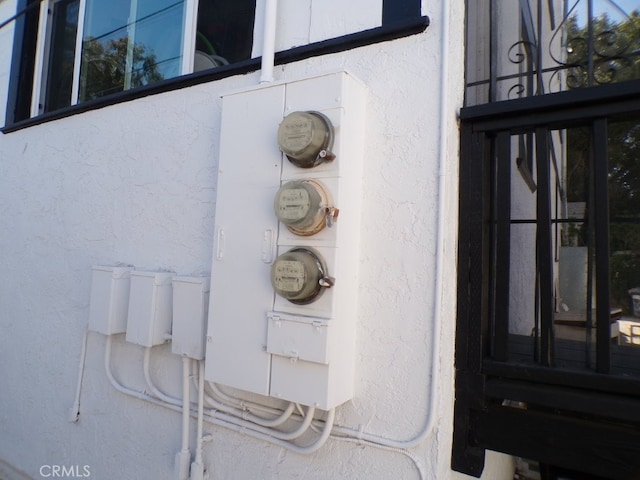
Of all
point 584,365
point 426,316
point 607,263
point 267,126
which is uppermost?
point 267,126

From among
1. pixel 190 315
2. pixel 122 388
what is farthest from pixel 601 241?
pixel 122 388

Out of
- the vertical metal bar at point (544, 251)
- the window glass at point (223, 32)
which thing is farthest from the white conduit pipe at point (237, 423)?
the window glass at point (223, 32)

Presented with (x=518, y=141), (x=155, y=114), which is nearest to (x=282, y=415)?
(x=155, y=114)

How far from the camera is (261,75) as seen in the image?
210cm

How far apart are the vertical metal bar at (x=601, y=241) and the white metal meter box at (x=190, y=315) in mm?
1680

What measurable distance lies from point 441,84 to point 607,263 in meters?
0.93

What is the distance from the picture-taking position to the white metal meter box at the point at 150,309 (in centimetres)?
228

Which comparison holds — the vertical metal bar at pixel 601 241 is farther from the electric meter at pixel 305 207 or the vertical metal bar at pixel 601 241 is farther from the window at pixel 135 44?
the electric meter at pixel 305 207

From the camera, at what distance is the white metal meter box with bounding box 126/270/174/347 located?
7.47 ft

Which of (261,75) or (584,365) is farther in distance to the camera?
(261,75)

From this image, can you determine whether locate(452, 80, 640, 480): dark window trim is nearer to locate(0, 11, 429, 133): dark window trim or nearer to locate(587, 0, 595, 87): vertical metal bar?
locate(587, 0, 595, 87): vertical metal bar

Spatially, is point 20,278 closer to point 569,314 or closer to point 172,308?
point 172,308

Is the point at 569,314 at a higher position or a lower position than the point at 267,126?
lower

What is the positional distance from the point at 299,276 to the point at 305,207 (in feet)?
0.87
